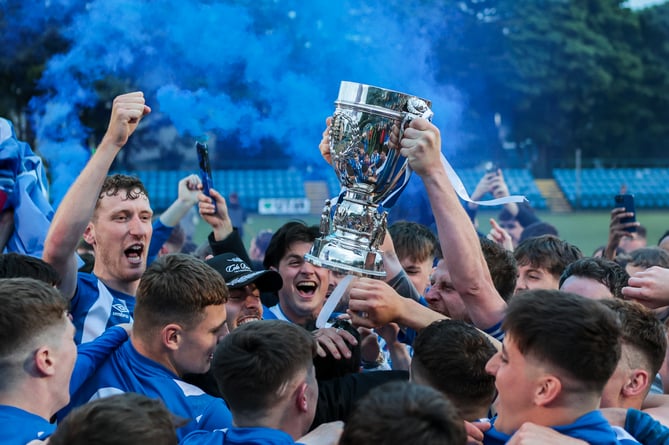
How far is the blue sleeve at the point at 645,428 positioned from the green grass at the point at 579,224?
66.5 ft

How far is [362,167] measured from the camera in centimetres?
335

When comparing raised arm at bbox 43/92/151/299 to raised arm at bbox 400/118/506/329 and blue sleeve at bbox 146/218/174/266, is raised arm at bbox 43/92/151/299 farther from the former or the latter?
blue sleeve at bbox 146/218/174/266

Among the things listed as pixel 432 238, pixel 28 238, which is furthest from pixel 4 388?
pixel 432 238

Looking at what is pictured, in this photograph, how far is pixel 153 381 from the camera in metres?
3.02

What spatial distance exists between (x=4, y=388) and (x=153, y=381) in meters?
0.57

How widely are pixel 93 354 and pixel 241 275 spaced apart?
0.97m

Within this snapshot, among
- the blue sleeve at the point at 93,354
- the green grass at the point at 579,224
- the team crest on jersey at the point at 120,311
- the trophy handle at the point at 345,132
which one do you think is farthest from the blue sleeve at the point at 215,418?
the green grass at the point at 579,224

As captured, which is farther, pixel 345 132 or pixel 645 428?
pixel 345 132

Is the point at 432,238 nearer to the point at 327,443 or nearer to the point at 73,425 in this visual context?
the point at 327,443

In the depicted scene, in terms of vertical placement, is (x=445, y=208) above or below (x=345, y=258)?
above

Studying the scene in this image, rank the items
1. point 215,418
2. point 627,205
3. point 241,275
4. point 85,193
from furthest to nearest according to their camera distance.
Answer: point 627,205 → point 241,275 → point 85,193 → point 215,418

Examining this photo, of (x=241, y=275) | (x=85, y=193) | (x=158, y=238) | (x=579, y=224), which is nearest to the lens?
(x=85, y=193)

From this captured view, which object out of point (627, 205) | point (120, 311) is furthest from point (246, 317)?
point (627, 205)

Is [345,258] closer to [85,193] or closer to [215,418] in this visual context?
[215,418]
